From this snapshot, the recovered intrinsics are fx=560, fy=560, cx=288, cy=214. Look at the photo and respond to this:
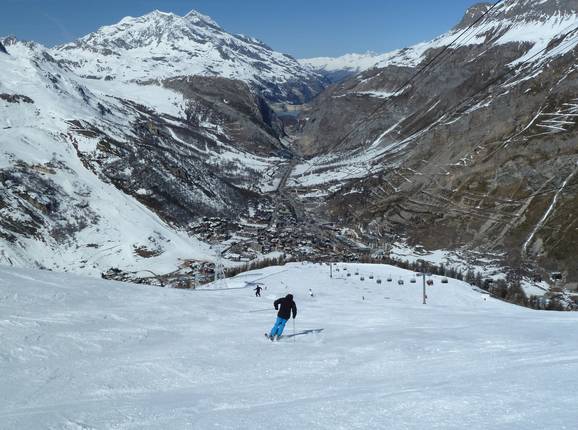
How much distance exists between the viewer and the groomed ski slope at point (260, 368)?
362 inches

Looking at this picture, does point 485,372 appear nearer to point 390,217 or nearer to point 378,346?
point 378,346

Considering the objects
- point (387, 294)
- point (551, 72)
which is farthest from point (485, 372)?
point (551, 72)

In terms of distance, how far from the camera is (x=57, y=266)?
86.9 m

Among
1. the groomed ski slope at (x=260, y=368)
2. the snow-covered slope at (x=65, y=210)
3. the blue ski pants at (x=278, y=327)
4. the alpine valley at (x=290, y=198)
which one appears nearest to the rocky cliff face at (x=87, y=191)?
the snow-covered slope at (x=65, y=210)

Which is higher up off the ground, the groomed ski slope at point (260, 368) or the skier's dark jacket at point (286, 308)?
the skier's dark jacket at point (286, 308)

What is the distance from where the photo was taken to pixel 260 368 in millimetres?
14117

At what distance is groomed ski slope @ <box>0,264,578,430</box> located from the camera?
9.20 metres

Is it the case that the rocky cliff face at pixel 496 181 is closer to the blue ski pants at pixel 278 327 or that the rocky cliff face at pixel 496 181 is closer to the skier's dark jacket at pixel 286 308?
the skier's dark jacket at pixel 286 308

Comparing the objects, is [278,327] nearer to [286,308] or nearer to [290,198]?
[286,308]

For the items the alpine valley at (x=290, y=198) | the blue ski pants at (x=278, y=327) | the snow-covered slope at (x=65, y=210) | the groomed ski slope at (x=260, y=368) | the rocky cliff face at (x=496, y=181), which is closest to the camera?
the groomed ski slope at (x=260, y=368)

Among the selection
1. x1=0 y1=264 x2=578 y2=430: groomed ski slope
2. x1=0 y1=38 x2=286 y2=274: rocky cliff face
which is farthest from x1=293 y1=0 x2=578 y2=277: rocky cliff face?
x1=0 y1=264 x2=578 y2=430: groomed ski slope

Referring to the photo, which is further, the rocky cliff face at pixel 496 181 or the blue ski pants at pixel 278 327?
the rocky cliff face at pixel 496 181

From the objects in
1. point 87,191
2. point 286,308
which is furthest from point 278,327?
point 87,191

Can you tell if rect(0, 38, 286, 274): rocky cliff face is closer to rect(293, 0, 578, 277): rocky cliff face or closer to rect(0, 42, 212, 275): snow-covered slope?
rect(0, 42, 212, 275): snow-covered slope
